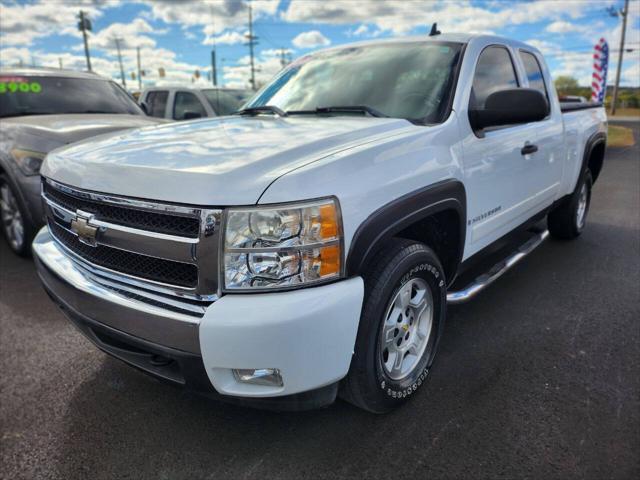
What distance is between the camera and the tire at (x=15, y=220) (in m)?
Result: 4.33

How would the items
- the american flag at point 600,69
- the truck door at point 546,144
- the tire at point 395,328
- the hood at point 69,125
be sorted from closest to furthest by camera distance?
the tire at point 395,328 → the truck door at point 546,144 → the hood at point 69,125 → the american flag at point 600,69

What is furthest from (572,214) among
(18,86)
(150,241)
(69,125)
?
(18,86)

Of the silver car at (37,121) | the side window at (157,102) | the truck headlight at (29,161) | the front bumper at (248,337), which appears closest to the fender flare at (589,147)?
the front bumper at (248,337)

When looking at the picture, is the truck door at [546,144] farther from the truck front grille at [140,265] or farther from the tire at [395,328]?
the truck front grille at [140,265]

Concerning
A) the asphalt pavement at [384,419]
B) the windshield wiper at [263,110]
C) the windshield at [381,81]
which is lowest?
the asphalt pavement at [384,419]

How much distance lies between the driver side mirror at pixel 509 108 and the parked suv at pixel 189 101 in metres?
6.71

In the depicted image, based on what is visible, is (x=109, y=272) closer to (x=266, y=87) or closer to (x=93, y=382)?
(x=93, y=382)

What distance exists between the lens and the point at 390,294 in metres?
2.11

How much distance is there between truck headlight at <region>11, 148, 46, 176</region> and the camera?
4262mm

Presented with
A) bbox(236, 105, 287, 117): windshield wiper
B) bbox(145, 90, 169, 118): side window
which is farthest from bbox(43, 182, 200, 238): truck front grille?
bbox(145, 90, 169, 118): side window

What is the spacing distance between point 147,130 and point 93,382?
1480 millimetres

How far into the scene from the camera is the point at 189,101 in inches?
360

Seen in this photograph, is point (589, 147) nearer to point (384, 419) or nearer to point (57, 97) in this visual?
point (384, 419)

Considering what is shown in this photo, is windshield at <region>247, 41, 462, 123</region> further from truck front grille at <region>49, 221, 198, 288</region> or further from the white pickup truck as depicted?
truck front grille at <region>49, 221, 198, 288</region>
